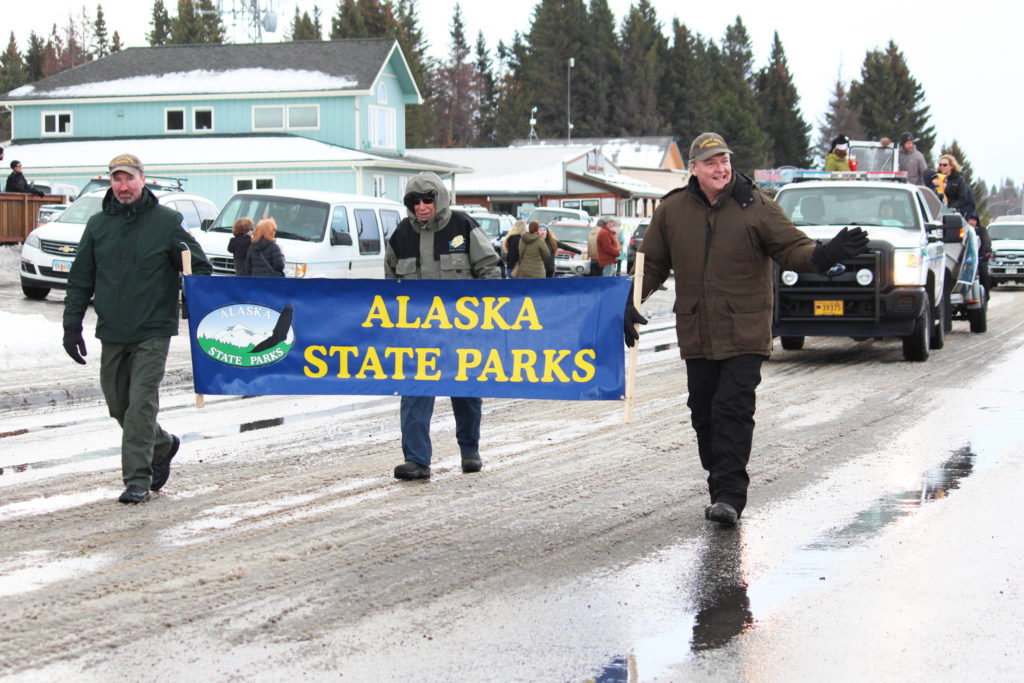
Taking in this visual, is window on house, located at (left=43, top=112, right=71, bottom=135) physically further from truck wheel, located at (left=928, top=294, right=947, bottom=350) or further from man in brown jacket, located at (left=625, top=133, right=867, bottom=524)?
man in brown jacket, located at (left=625, top=133, right=867, bottom=524)

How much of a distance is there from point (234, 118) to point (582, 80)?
8499 cm

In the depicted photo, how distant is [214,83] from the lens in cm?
5119

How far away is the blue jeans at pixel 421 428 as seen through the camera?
8.39 m

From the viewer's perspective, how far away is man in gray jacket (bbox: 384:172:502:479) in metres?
8.38

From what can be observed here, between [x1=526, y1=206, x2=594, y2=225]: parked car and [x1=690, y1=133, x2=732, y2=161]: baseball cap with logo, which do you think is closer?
[x1=690, y1=133, x2=732, y2=161]: baseball cap with logo

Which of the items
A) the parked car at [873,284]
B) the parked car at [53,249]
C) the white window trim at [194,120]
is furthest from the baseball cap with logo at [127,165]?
the white window trim at [194,120]

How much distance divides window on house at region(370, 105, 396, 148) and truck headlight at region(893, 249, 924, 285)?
37060 mm

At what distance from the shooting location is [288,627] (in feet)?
17.2

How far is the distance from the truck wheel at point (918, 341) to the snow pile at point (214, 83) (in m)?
36.3

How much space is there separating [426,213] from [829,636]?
4126 mm

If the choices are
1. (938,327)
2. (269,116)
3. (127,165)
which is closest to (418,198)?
(127,165)

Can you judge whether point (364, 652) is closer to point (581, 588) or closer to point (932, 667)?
point (581, 588)

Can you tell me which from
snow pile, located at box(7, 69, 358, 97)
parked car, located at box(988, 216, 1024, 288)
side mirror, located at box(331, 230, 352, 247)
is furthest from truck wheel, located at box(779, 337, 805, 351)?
snow pile, located at box(7, 69, 358, 97)

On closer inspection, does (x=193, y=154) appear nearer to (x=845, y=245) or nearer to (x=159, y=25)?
(x=845, y=245)
